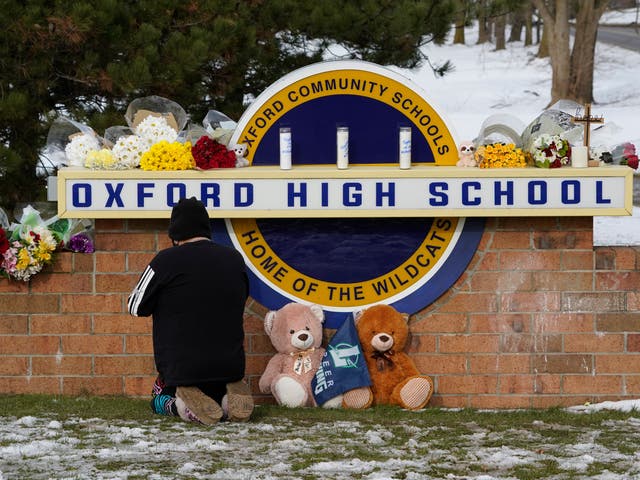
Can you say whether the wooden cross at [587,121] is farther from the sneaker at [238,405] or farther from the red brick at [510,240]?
the sneaker at [238,405]

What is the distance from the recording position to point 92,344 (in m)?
7.88

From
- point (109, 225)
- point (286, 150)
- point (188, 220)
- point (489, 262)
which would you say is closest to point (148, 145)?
point (109, 225)

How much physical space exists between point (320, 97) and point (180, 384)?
6.88ft

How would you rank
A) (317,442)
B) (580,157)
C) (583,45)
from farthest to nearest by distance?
(583,45)
(580,157)
(317,442)

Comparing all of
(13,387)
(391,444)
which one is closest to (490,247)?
(391,444)

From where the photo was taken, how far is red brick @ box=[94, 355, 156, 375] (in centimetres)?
787

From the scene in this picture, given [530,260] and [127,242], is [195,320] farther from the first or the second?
[530,260]

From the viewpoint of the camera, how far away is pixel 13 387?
7.89 m

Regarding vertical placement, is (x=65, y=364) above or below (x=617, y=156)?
below

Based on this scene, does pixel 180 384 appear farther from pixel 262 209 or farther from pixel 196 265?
pixel 262 209

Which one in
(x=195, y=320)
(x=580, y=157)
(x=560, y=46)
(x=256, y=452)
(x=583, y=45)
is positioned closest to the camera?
(x=256, y=452)

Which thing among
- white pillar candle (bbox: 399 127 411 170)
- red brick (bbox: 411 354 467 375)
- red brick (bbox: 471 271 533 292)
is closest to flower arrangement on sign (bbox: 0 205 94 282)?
white pillar candle (bbox: 399 127 411 170)

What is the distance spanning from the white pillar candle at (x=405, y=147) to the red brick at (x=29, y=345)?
7.99 feet

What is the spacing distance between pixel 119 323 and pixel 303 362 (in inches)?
47.0
